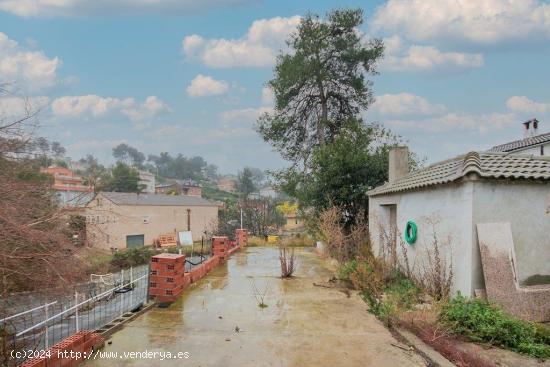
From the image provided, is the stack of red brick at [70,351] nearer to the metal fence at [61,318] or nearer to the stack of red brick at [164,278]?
the metal fence at [61,318]

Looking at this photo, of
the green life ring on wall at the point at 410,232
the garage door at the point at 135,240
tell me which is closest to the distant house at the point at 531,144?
the green life ring on wall at the point at 410,232

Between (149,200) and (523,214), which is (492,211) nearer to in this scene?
(523,214)

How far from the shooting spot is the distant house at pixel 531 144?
69.5 feet

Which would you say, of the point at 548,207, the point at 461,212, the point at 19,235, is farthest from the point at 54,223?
the point at 548,207

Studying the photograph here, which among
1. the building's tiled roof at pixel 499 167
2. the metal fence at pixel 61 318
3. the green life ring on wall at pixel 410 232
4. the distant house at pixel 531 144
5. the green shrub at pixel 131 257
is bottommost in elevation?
the green shrub at pixel 131 257

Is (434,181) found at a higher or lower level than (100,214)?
higher

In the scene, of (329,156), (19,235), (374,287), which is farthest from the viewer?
(329,156)

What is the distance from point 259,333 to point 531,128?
28.3 metres

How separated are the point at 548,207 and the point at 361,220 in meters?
7.32

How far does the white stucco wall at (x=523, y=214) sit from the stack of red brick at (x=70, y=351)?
6182 mm

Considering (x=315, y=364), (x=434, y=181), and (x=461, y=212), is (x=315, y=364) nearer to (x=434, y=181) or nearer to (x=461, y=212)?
(x=461, y=212)

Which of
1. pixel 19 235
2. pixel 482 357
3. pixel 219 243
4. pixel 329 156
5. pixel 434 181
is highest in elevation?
pixel 329 156

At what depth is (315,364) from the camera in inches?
179

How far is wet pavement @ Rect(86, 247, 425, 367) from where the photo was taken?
4.69 meters
